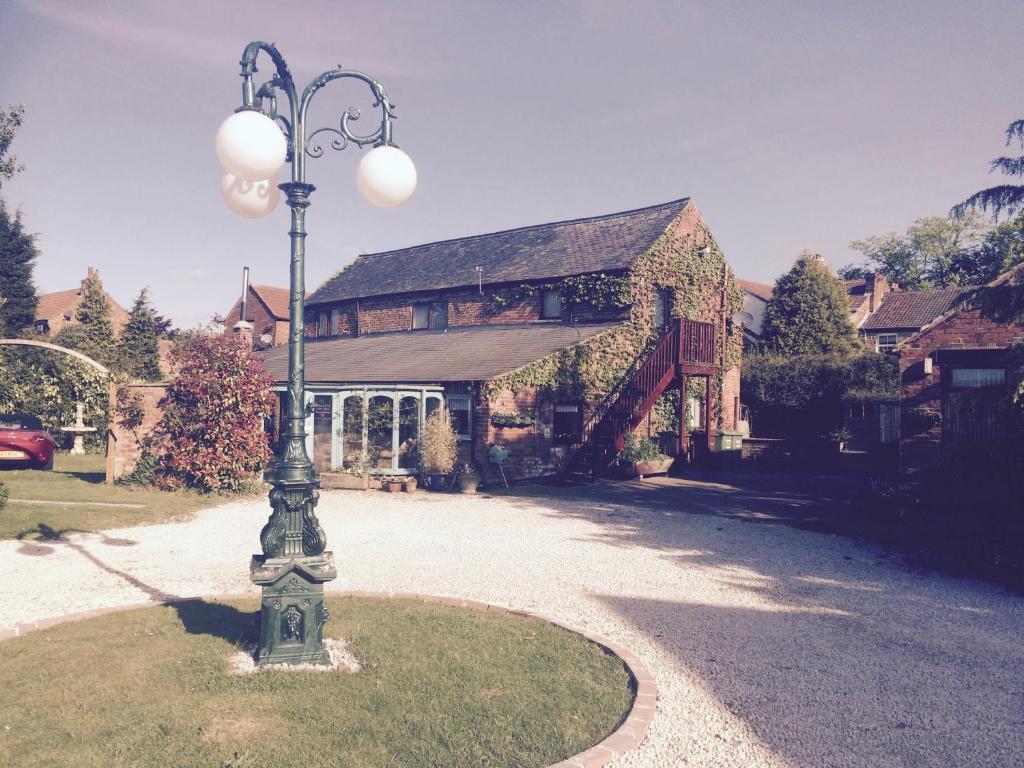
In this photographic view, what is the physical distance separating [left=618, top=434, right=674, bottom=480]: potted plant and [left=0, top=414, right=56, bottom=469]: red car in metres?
15.9

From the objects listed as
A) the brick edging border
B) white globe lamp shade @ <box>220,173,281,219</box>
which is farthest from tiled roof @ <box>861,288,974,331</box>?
white globe lamp shade @ <box>220,173,281,219</box>

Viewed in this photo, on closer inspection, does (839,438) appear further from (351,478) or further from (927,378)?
(351,478)

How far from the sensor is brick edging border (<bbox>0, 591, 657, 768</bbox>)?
427 centimetres

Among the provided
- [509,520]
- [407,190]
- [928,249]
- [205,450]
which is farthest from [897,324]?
[407,190]

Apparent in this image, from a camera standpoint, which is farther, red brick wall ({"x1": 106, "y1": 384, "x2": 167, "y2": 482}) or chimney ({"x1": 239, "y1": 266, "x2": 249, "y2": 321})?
chimney ({"x1": 239, "y1": 266, "x2": 249, "y2": 321})

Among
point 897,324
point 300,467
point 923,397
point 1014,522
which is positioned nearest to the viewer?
point 300,467

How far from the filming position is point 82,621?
6.57 metres

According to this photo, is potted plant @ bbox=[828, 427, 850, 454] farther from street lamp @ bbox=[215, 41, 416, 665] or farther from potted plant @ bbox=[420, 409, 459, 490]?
street lamp @ bbox=[215, 41, 416, 665]

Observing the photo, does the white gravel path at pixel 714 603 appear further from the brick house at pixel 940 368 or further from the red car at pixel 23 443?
the red car at pixel 23 443

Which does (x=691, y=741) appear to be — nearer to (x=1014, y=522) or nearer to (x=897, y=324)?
(x=1014, y=522)

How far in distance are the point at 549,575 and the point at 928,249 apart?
218 feet

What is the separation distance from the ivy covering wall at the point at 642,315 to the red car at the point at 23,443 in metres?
12.1

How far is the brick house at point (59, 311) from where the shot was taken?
46625mm

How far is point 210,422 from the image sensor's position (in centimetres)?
1565
